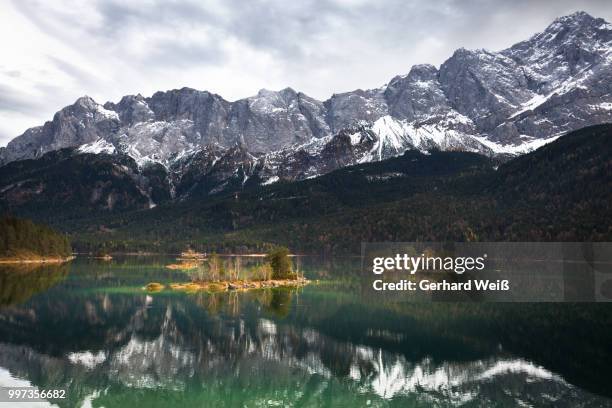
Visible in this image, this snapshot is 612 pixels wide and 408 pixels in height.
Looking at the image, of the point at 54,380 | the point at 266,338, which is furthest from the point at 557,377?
the point at 54,380

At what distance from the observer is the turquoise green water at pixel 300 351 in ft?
186

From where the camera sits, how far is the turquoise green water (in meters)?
56.6

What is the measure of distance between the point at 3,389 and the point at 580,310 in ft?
336

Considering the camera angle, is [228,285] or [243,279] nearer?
[228,285]

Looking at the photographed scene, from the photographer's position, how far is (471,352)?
74.1 metres

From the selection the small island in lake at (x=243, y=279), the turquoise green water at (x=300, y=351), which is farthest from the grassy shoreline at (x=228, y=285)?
the turquoise green water at (x=300, y=351)

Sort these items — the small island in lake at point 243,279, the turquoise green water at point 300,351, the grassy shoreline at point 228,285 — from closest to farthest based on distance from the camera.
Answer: the turquoise green water at point 300,351 < the grassy shoreline at point 228,285 < the small island in lake at point 243,279

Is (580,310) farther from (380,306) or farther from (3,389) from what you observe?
(3,389)

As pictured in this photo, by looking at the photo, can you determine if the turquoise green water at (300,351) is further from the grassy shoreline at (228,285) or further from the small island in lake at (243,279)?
the small island in lake at (243,279)

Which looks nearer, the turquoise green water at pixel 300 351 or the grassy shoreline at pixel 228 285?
the turquoise green water at pixel 300 351

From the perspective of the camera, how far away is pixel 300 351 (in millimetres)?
75062

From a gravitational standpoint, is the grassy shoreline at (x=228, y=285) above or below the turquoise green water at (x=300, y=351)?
above

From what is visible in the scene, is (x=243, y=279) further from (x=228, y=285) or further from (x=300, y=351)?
(x=300, y=351)

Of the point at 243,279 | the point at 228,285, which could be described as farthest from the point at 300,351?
the point at 243,279
